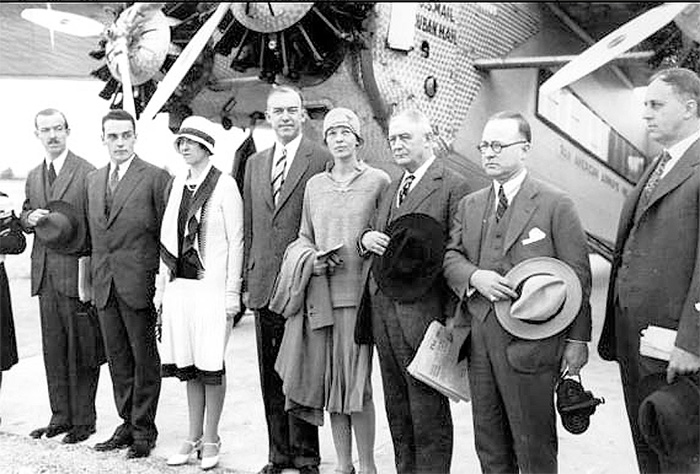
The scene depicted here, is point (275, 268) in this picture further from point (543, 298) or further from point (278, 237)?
point (543, 298)

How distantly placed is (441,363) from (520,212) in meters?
0.65

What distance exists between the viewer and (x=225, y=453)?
3941 mm

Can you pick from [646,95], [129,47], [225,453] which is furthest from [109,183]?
[129,47]

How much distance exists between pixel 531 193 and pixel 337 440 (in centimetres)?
141

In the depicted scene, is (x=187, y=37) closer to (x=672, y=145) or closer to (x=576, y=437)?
(x=576, y=437)

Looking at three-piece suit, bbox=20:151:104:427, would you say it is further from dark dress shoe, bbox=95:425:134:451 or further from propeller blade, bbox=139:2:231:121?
propeller blade, bbox=139:2:231:121

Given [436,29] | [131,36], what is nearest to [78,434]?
[131,36]

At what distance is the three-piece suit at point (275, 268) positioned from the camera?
Answer: 3463 millimetres

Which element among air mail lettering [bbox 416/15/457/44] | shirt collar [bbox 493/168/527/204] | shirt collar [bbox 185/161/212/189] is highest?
air mail lettering [bbox 416/15/457/44]

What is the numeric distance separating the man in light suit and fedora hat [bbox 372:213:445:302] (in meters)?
0.09

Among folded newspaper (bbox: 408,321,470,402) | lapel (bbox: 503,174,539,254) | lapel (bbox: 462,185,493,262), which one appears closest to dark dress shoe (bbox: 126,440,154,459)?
folded newspaper (bbox: 408,321,470,402)

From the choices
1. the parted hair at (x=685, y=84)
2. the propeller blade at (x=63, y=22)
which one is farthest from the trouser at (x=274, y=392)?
the propeller blade at (x=63, y=22)

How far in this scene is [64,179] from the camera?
4.17 metres

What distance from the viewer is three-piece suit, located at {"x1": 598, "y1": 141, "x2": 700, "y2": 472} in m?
2.38
